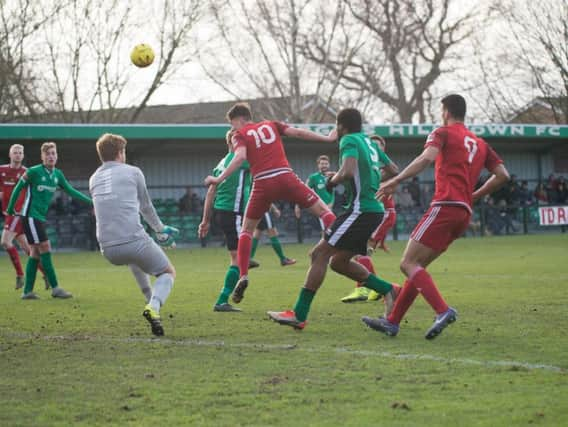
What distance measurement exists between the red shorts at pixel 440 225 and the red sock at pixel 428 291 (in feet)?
0.84

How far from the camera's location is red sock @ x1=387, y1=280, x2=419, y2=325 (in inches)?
305

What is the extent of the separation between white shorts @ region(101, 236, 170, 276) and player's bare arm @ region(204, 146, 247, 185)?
110 cm

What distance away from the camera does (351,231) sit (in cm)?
804

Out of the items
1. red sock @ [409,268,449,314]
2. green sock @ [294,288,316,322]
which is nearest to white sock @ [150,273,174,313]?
green sock @ [294,288,316,322]

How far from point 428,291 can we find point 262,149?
2.77 m

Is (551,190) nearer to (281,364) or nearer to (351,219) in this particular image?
(351,219)

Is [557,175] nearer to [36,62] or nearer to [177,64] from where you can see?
[177,64]

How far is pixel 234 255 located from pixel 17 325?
260 cm

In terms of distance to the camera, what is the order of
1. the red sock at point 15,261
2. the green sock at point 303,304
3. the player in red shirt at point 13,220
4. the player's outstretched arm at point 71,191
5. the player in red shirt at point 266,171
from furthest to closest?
the red sock at point 15,261 < the player in red shirt at point 13,220 < the player's outstretched arm at point 71,191 < the player in red shirt at point 266,171 < the green sock at point 303,304

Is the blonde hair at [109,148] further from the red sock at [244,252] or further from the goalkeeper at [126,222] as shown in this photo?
the red sock at [244,252]

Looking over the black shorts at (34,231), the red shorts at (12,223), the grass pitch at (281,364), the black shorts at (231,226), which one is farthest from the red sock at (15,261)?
the black shorts at (231,226)

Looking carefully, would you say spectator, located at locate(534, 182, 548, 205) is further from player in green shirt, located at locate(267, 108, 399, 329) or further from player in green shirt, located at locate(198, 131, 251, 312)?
player in green shirt, located at locate(267, 108, 399, 329)

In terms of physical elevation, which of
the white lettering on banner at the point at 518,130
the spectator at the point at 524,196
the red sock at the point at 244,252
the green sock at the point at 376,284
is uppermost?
the white lettering on banner at the point at 518,130

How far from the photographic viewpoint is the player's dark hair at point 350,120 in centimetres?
816
